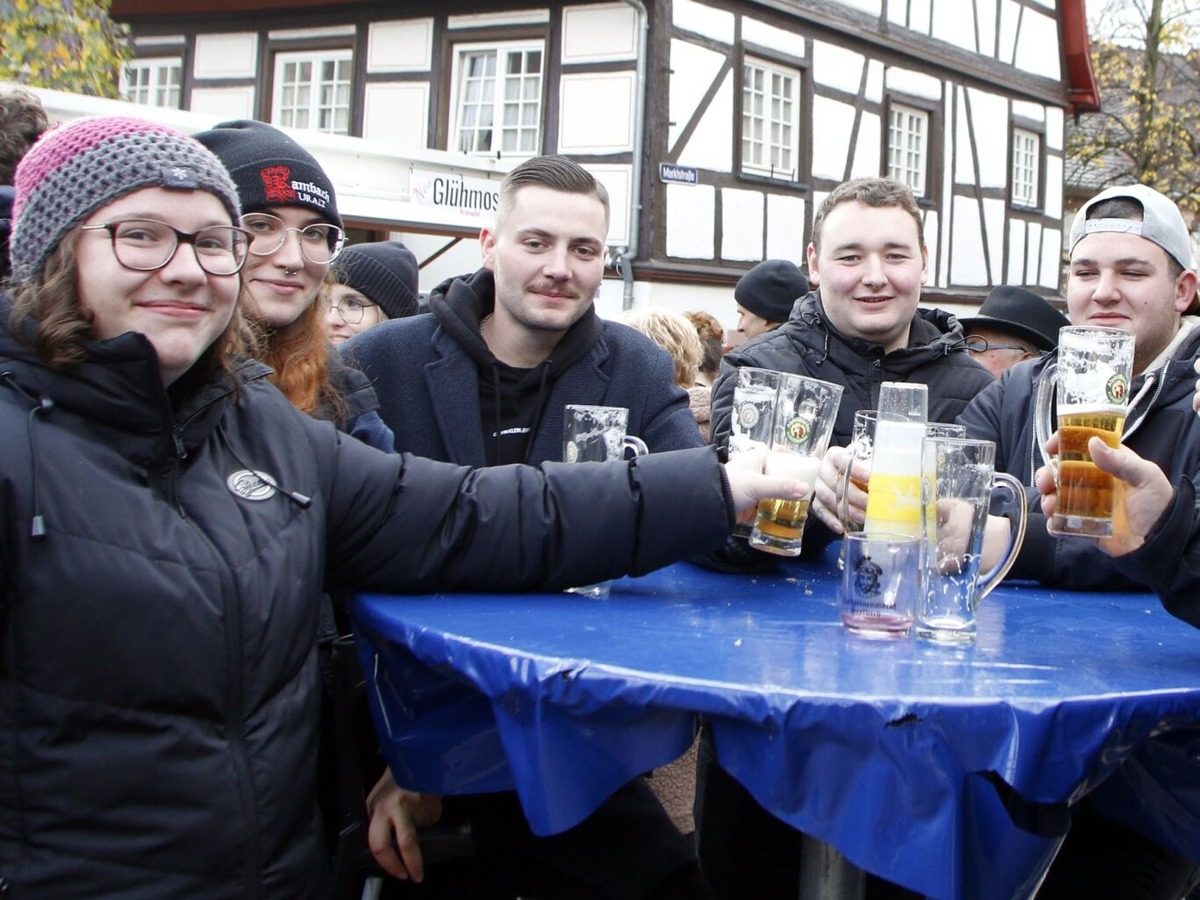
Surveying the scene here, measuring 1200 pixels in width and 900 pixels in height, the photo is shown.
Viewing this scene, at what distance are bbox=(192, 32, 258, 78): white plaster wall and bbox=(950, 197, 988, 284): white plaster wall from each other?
9.38 meters

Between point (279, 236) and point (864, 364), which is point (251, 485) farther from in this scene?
point (864, 364)

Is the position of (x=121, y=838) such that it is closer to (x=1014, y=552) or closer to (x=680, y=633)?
(x=680, y=633)

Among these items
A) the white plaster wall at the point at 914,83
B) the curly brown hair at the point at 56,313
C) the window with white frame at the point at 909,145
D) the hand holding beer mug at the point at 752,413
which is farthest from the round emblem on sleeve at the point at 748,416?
the white plaster wall at the point at 914,83

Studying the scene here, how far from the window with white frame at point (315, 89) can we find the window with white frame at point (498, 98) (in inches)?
62.8

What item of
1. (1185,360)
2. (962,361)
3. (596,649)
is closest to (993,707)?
(596,649)

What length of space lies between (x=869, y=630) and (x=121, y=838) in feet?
3.61

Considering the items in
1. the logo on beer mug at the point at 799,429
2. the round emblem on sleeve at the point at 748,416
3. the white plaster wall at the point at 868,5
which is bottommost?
the logo on beer mug at the point at 799,429

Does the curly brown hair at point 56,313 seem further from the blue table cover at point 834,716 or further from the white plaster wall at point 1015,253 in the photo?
the white plaster wall at point 1015,253

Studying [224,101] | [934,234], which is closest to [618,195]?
[934,234]

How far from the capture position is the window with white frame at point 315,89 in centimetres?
1526

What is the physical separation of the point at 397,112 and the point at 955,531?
13757 mm

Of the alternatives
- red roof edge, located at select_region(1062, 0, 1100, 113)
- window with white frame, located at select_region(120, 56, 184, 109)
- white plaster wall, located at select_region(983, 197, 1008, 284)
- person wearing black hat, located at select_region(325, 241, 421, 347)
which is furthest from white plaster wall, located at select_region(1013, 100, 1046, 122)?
person wearing black hat, located at select_region(325, 241, 421, 347)

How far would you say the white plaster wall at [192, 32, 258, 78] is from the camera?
15.8m

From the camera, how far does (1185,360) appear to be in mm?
2662
